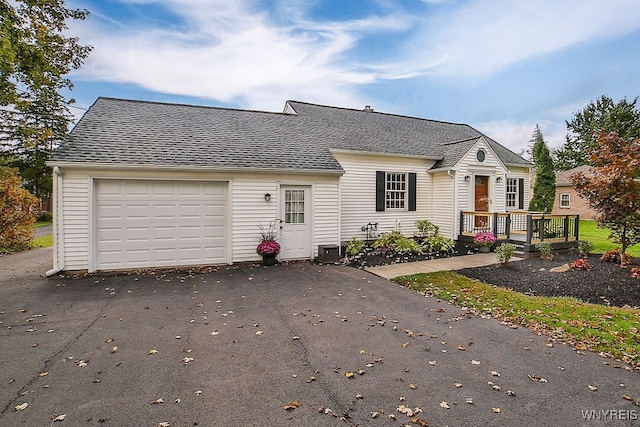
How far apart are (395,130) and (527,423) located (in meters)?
13.3

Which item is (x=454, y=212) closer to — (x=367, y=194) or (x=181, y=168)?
(x=367, y=194)

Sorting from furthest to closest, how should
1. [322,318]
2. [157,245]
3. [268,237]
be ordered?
[268,237] → [157,245] → [322,318]

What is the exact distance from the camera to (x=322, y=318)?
527cm

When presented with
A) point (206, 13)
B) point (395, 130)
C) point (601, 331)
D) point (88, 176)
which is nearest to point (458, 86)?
point (395, 130)

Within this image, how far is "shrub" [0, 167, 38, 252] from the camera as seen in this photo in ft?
40.2

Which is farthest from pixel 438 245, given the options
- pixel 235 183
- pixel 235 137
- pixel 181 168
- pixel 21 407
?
pixel 21 407

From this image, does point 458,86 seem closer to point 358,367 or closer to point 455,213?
point 455,213

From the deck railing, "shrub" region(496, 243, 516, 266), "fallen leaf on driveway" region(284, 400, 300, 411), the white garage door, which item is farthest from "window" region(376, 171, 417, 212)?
"fallen leaf on driveway" region(284, 400, 300, 411)

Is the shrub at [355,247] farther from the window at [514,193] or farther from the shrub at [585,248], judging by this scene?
the window at [514,193]

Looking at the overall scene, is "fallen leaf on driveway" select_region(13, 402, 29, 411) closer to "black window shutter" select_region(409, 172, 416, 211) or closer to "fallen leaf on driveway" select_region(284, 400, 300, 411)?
"fallen leaf on driveway" select_region(284, 400, 300, 411)

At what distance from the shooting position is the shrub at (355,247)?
427 inches

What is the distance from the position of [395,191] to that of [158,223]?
27.5 feet

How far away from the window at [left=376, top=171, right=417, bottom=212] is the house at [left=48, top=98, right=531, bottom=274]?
1.7 inches

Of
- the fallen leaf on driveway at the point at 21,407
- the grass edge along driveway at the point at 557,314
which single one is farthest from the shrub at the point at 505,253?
the fallen leaf on driveway at the point at 21,407
